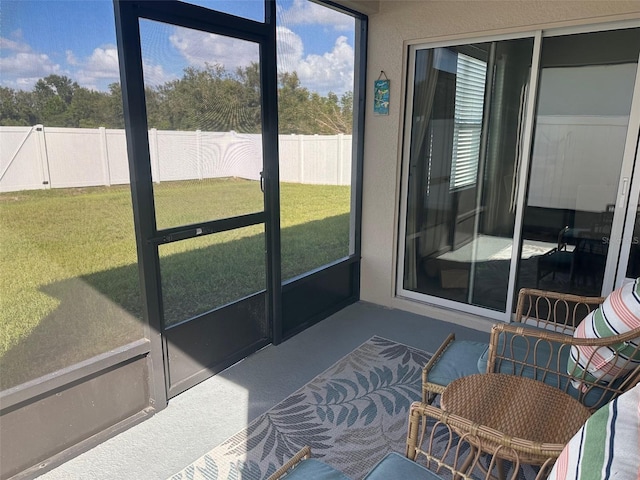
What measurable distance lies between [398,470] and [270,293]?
1.80m

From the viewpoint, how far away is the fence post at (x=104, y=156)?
6.50 feet

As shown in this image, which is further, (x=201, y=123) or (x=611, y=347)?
(x=201, y=123)

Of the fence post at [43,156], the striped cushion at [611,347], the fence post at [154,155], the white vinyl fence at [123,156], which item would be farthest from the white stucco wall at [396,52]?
the fence post at [43,156]

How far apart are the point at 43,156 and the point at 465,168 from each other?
9.22 ft

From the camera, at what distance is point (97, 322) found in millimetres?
2162

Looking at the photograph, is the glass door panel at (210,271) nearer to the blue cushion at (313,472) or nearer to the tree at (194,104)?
the tree at (194,104)

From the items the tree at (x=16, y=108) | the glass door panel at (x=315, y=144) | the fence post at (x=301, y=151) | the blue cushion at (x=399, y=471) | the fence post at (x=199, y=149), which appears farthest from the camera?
the fence post at (x=301, y=151)

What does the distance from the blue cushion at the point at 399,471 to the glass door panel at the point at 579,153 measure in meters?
2.27

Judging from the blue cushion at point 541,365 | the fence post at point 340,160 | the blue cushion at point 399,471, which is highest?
the fence post at point 340,160

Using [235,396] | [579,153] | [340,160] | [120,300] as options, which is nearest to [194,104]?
[120,300]

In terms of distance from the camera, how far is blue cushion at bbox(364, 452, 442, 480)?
142 centimetres

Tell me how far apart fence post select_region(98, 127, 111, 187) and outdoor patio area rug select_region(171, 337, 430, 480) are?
140cm

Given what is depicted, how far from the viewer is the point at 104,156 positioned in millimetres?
2008

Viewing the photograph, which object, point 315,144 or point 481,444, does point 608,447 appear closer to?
point 481,444
